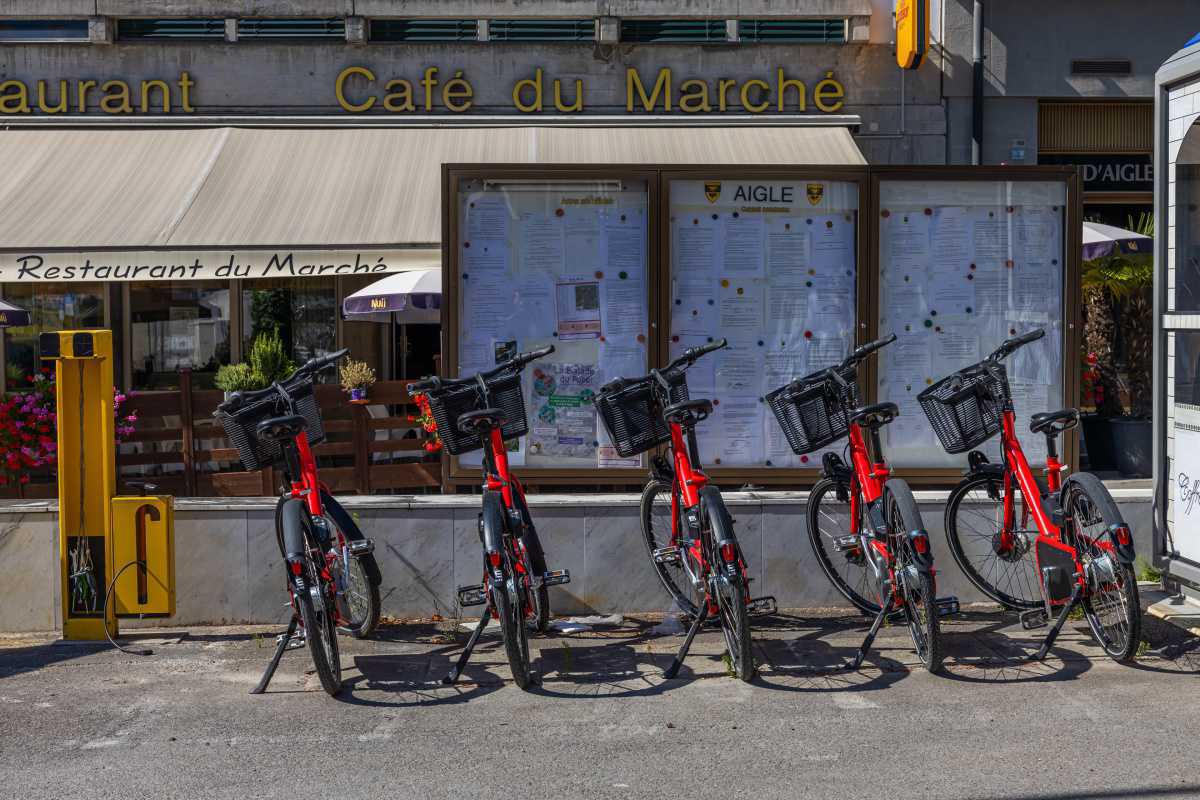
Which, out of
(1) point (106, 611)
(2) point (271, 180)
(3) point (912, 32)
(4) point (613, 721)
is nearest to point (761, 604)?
(4) point (613, 721)

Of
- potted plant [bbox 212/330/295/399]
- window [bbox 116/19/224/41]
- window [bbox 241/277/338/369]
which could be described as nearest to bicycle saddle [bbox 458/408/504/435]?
potted plant [bbox 212/330/295/399]

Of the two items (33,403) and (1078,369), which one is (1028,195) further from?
(33,403)

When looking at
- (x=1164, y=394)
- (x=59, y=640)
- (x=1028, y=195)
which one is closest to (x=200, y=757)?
(x=59, y=640)

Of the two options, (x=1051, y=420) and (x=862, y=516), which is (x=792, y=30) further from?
(x=862, y=516)

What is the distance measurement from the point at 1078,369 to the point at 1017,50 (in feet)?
25.0

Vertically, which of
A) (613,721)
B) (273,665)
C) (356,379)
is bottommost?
(613,721)

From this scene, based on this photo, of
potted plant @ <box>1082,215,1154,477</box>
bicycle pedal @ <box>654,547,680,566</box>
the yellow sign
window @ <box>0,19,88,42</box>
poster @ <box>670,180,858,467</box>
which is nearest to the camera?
bicycle pedal @ <box>654,547,680,566</box>

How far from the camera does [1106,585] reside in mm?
5805

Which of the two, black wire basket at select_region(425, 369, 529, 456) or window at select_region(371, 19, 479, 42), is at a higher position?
window at select_region(371, 19, 479, 42)

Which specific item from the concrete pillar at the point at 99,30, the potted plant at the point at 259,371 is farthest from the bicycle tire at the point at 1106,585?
the concrete pillar at the point at 99,30

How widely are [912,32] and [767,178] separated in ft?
21.9

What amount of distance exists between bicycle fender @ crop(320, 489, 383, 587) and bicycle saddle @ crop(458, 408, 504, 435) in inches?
Answer: 27.8

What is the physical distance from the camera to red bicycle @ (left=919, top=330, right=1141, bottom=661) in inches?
226

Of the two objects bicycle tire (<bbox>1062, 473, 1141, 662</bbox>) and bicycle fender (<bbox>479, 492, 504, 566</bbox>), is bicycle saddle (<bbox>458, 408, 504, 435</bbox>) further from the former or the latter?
bicycle tire (<bbox>1062, 473, 1141, 662</bbox>)
